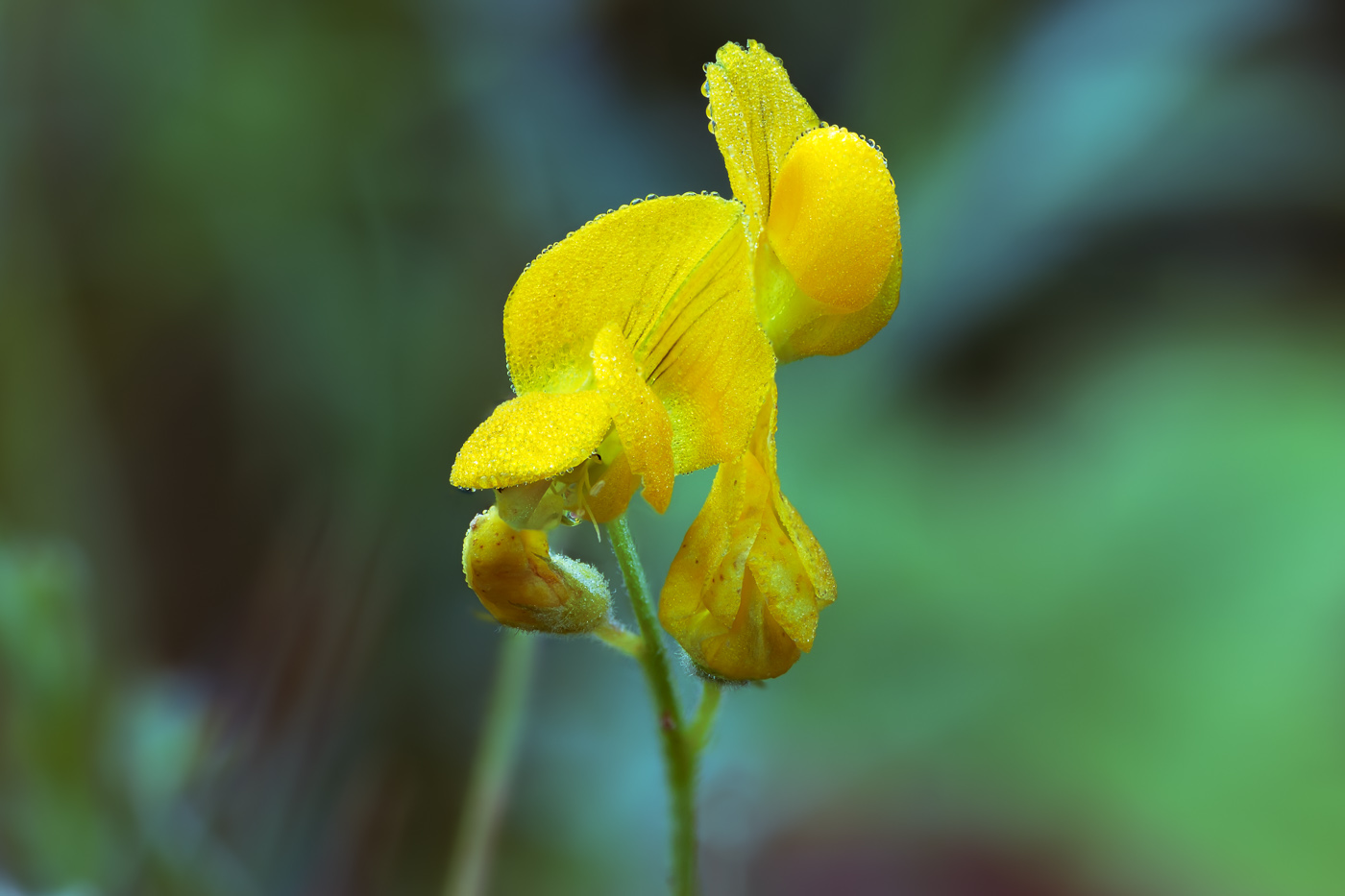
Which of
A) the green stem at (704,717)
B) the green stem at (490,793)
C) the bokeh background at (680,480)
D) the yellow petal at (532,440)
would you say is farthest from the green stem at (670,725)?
the bokeh background at (680,480)

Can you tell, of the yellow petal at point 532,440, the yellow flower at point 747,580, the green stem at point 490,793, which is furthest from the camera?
the green stem at point 490,793

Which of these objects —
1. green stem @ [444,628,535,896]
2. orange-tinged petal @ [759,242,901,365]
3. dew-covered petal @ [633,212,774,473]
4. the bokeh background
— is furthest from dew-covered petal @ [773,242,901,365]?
the bokeh background

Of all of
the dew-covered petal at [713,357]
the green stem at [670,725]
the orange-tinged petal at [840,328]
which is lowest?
the green stem at [670,725]

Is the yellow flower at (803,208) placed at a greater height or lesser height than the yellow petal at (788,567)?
greater

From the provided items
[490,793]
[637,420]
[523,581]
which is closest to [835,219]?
[637,420]

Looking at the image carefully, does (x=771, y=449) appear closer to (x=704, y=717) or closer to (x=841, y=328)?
(x=841, y=328)

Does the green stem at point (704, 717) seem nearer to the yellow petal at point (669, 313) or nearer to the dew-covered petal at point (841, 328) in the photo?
the yellow petal at point (669, 313)

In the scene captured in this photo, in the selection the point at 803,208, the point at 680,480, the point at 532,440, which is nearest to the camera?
the point at 532,440

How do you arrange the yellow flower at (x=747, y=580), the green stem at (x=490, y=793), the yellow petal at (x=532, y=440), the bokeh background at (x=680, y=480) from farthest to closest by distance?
the bokeh background at (x=680, y=480) < the green stem at (x=490, y=793) < the yellow flower at (x=747, y=580) < the yellow petal at (x=532, y=440)

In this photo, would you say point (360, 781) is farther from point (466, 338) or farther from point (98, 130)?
point (98, 130)
